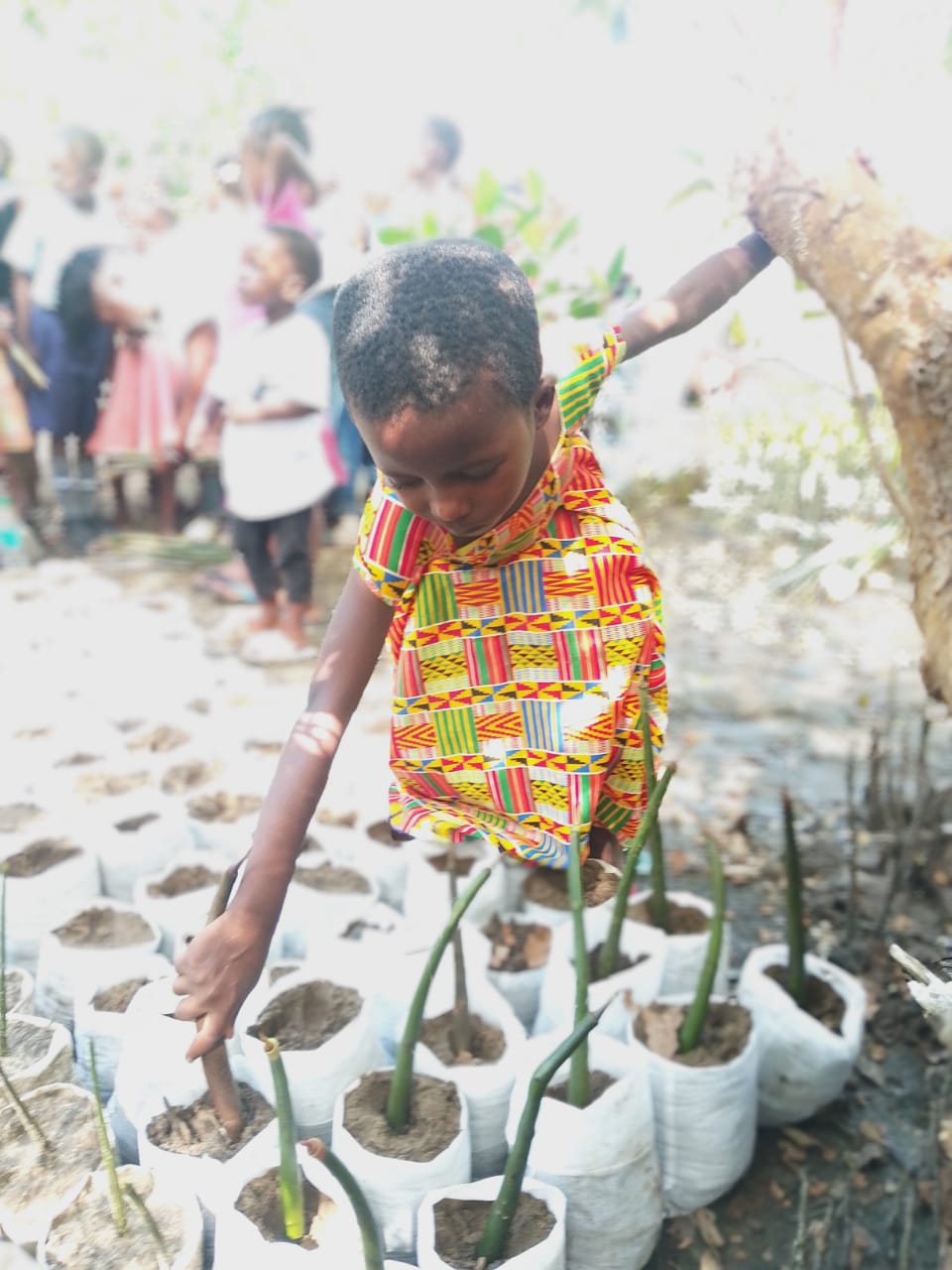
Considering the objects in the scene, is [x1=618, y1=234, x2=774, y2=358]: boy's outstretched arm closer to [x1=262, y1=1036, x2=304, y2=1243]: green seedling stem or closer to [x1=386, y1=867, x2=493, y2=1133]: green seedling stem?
[x1=386, y1=867, x2=493, y2=1133]: green seedling stem

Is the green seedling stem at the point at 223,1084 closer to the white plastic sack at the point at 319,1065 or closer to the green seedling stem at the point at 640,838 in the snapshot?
the white plastic sack at the point at 319,1065

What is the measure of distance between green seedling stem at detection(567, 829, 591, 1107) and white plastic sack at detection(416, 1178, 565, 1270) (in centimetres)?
13

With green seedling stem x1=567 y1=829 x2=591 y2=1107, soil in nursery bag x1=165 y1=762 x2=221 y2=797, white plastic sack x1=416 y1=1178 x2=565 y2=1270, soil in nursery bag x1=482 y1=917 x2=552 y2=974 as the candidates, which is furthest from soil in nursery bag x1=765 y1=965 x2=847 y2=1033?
soil in nursery bag x1=165 y1=762 x2=221 y2=797

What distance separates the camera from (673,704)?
13.0ft

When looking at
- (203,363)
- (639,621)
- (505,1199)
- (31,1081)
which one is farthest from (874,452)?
(203,363)

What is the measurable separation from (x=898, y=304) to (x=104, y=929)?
1882mm

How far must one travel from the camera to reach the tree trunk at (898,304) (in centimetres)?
130

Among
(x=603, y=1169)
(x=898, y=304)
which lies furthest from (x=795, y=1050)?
(x=898, y=304)

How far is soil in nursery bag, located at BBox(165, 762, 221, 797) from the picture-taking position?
280 centimetres

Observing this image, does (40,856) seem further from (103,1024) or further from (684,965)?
(684,965)

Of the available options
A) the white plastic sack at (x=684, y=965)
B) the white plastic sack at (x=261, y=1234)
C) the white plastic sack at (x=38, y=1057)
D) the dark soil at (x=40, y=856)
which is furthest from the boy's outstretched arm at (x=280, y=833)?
the dark soil at (x=40, y=856)

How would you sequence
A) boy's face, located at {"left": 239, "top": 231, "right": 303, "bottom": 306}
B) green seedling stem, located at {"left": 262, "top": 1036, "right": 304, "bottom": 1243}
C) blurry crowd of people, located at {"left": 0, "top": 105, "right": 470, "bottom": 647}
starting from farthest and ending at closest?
blurry crowd of people, located at {"left": 0, "top": 105, "right": 470, "bottom": 647} < boy's face, located at {"left": 239, "top": 231, "right": 303, "bottom": 306} < green seedling stem, located at {"left": 262, "top": 1036, "right": 304, "bottom": 1243}

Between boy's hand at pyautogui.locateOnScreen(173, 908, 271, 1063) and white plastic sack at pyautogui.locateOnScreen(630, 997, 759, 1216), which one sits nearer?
boy's hand at pyautogui.locateOnScreen(173, 908, 271, 1063)

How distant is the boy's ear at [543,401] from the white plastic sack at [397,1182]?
112 centimetres
